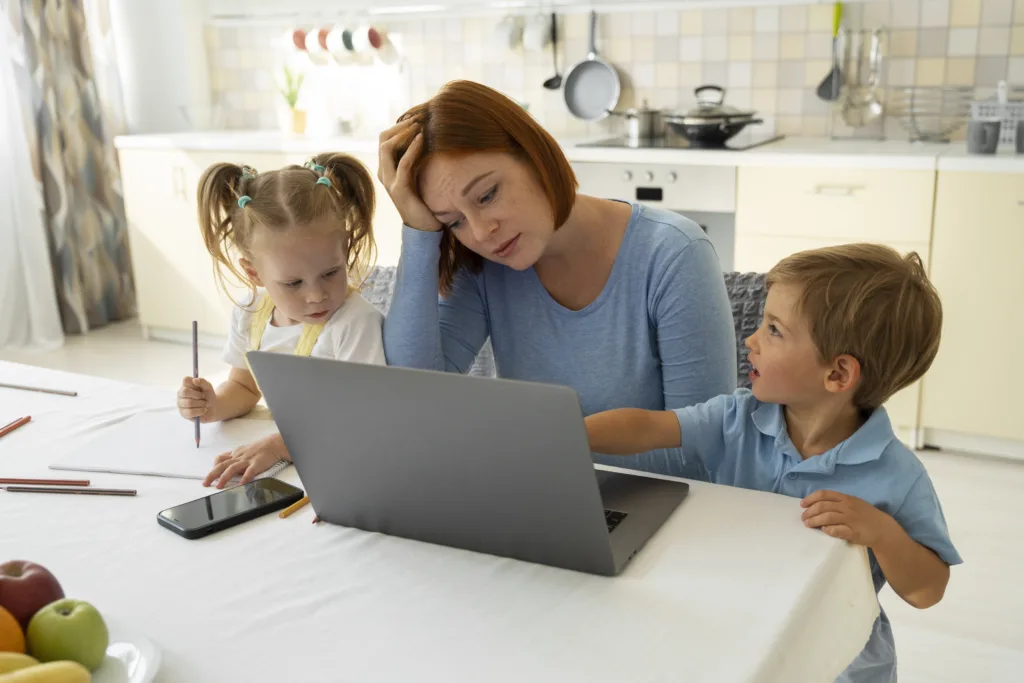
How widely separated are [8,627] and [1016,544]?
7.35ft

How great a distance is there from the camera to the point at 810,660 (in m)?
0.86

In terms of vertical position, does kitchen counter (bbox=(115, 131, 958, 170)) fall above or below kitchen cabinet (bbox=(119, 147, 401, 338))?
above

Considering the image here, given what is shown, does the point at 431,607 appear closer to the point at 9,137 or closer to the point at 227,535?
the point at 227,535

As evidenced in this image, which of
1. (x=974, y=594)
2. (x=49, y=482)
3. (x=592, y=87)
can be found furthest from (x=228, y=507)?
(x=592, y=87)

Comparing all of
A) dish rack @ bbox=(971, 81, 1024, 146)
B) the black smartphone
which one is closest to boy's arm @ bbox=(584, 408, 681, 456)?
the black smartphone

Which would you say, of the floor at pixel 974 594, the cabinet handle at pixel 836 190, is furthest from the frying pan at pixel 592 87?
the floor at pixel 974 594

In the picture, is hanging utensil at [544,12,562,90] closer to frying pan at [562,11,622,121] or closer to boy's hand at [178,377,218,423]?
frying pan at [562,11,622,121]

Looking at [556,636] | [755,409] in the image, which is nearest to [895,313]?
[755,409]

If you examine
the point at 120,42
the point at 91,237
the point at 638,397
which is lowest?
the point at 91,237

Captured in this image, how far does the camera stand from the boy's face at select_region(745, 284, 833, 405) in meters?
1.17

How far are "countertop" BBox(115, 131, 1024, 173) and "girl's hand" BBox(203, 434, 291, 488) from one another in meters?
2.07

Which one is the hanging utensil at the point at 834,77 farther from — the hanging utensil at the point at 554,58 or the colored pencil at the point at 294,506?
the colored pencil at the point at 294,506

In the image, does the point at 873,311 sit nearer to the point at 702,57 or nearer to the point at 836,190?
the point at 836,190

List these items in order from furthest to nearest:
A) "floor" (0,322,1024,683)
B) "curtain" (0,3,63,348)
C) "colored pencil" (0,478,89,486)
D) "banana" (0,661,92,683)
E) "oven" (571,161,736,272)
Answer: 1. "curtain" (0,3,63,348)
2. "oven" (571,161,736,272)
3. "floor" (0,322,1024,683)
4. "colored pencil" (0,478,89,486)
5. "banana" (0,661,92,683)
